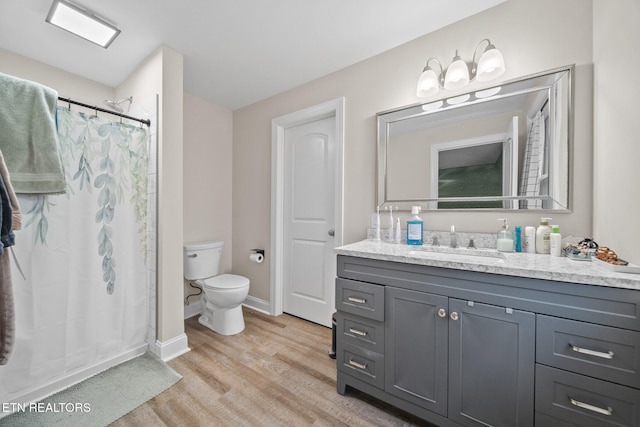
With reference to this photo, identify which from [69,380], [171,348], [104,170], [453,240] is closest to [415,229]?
[453,240]

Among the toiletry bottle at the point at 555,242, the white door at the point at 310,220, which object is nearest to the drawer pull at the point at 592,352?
the toiletry bottle at the point at 555,242

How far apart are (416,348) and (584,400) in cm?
58

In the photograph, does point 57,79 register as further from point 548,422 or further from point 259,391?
point 548,422

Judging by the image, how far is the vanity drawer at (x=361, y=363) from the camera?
1313 millimetres

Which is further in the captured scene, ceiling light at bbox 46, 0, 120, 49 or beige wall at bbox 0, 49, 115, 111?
beige wall at bbox 0, 49, 115, 111

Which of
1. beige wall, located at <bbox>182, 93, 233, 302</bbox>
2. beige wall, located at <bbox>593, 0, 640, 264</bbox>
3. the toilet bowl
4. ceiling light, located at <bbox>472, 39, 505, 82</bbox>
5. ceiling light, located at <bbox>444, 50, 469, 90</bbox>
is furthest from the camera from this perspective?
beige wall, located at <bbox>182, 93, 233, 302</bbox>

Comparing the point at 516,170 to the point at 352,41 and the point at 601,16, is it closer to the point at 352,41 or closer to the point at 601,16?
the point at 601,16

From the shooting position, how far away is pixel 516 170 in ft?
4.70

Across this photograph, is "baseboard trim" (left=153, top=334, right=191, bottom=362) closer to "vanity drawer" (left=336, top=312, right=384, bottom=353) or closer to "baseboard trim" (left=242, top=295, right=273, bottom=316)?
"baseboard trim" (left=242, top=295, right=273, bottom=316)

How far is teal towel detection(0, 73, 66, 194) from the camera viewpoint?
1226 mm

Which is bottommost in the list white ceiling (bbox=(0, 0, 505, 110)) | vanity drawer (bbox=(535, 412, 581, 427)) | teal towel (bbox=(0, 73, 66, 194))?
vanity drawer (bbox=(535, 412, 581, 427))

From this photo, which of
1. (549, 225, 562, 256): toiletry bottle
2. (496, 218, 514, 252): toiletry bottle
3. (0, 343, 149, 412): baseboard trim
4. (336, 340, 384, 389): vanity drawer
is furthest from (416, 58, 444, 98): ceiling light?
(0, 343, 149, 412): baseboard trim

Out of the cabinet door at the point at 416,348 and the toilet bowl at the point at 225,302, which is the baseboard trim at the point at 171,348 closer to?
the toilet bowl at the point at 225,302

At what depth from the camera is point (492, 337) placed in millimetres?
1031
